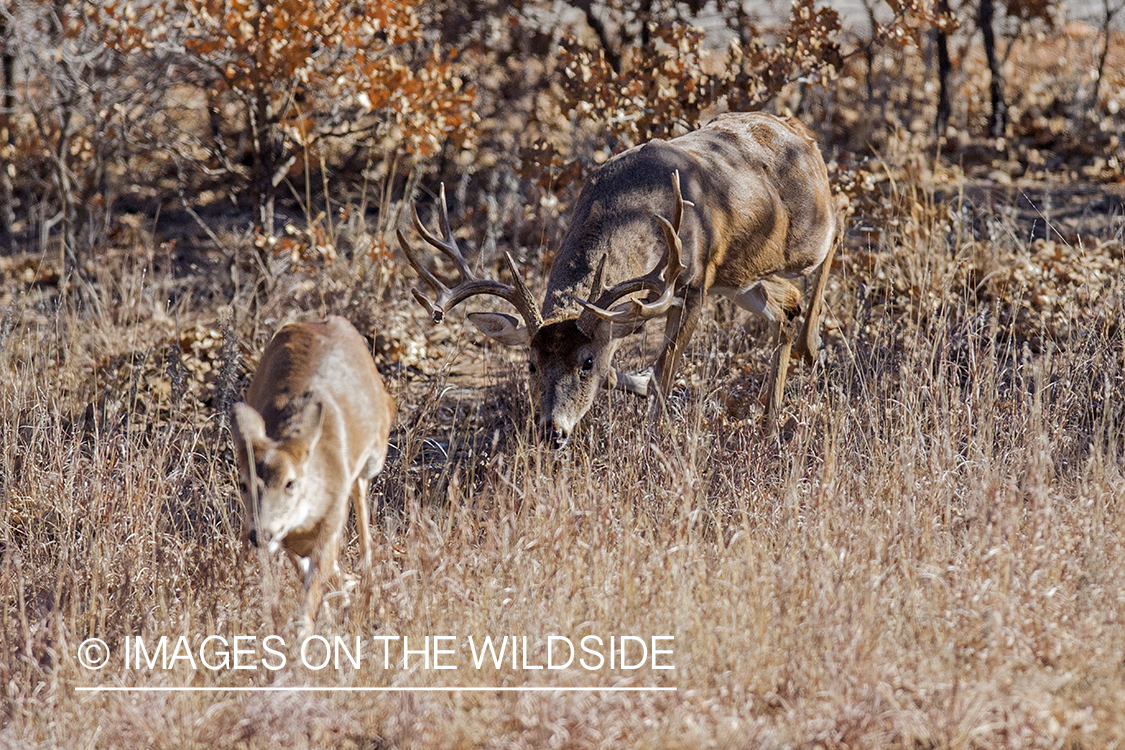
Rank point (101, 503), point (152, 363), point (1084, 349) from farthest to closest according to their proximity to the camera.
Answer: point (152, 363) < point (1084, 349) < point (101, 503)

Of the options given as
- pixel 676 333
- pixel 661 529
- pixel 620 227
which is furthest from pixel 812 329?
pixel 661 529

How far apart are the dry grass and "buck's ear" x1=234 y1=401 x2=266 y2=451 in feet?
2.61

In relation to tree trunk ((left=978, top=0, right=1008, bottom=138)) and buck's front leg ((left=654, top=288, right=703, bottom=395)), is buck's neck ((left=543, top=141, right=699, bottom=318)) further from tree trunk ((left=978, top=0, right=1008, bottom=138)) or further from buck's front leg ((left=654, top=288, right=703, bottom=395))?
tree trunk ((left=978, top=0, right=1008, bottom=138))

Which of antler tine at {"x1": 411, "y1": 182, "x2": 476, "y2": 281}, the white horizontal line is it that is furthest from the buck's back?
the white horizontal line

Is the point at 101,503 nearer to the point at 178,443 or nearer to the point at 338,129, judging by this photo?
the point at 178,443

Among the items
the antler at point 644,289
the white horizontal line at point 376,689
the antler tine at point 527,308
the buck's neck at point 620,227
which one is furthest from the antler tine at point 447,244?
the white horizontal line at point 376,689

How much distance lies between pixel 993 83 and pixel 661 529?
8.10 m

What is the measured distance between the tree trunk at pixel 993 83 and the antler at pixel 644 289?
6287 mm

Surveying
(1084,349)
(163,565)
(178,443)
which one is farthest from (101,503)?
(1084,349)

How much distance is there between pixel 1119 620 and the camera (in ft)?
15.8

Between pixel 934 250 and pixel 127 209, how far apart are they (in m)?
7.83

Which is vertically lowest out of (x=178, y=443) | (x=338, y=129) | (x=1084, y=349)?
(x=178, y=443)

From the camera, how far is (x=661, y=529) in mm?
5586

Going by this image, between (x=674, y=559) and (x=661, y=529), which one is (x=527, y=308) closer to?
(x=661, y=529)
